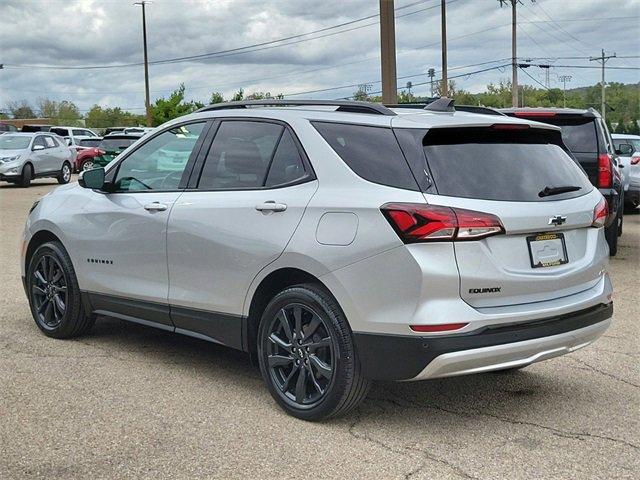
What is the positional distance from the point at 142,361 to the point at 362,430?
2074 millimetres

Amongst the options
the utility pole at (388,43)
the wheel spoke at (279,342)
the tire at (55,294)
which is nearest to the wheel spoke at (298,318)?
the wheel spoke at (279,342)

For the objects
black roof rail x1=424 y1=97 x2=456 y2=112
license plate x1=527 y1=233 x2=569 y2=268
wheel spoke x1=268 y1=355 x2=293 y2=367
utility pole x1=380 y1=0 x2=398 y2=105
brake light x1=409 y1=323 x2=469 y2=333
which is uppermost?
utility pole x1=380 y1=0 x2=398 y2=105

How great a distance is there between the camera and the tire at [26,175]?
2562 cm

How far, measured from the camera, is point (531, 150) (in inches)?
183

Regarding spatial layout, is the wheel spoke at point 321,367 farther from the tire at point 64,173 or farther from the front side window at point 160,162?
the tire at point 64,173

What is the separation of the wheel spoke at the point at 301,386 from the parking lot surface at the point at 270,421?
136 mm

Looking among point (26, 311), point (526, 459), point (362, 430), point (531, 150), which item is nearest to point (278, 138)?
point (531, 150)

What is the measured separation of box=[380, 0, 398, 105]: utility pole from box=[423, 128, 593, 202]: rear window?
28.1 feet

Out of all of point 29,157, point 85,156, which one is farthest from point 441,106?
point 85,156

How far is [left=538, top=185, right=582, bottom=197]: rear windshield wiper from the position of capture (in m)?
4.44

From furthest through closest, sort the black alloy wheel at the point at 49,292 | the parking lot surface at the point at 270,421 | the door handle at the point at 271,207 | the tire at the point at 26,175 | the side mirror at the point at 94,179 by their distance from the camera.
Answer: the tire at the point at 26,175 < the black alloy wheel at the point at 49,292 < the side mirror at the point at 94,179 < the door handle at the point at 271,207 < the parking lot surface at the point at 270,421

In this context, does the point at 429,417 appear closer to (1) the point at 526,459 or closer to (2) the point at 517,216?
(1) the point at 526,459

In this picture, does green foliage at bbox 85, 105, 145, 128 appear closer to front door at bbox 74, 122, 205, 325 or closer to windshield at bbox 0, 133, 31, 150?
windshield at bbox 0, 133, 31, 150

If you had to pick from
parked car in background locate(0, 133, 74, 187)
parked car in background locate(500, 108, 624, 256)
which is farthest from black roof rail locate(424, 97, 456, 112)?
parked car in background locate(0, 133, 74, 187)
